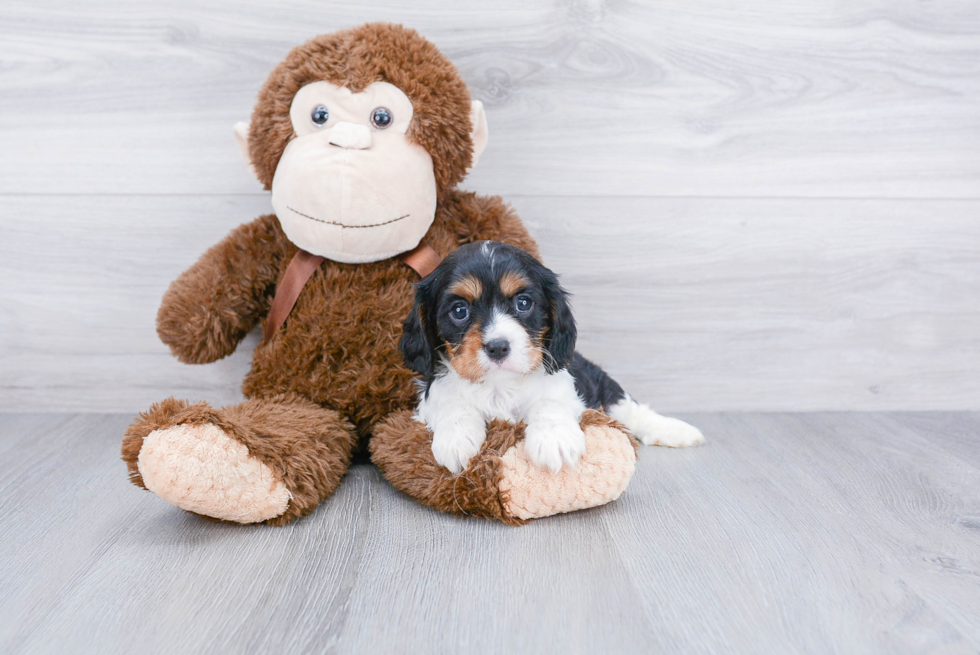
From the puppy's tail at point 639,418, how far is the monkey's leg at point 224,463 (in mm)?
746

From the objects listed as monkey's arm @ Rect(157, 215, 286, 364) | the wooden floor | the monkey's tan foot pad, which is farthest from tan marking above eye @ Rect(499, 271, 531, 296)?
monkey's arm @ Rect(157, 215, 286, 364)

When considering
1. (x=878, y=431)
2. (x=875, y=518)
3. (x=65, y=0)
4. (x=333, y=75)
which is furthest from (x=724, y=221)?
(x=65, y=0)

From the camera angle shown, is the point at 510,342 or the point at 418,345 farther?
the point at 418,345

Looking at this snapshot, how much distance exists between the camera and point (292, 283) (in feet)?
5.65

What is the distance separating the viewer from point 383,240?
1.62 meters

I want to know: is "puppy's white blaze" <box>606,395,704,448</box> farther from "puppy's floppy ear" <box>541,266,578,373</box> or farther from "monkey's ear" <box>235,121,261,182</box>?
"monkey's ear" <box>235,121,261,182</box>

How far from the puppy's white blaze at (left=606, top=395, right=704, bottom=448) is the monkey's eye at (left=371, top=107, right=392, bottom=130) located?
91 cm

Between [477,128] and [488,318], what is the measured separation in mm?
575

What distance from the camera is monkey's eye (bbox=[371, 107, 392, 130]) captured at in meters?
1.60

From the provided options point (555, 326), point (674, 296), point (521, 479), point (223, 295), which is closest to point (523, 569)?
point (521, 479)

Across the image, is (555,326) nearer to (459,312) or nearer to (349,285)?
(459,312)

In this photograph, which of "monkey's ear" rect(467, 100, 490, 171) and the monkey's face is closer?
the monkey's face

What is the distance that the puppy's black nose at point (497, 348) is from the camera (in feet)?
4.41

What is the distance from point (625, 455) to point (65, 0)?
1.91 meters
